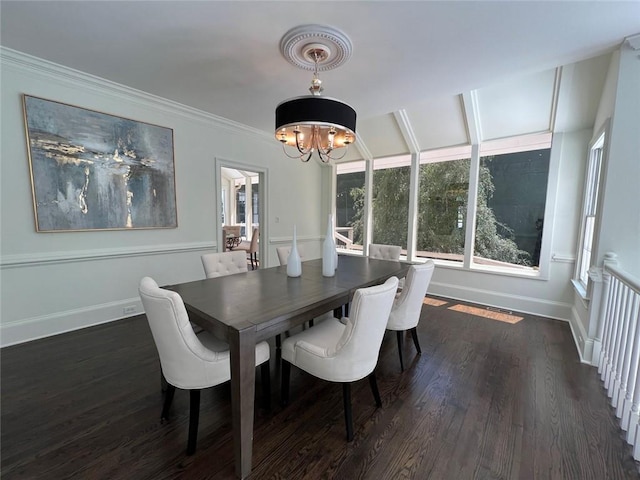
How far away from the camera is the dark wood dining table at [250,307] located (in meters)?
1.33

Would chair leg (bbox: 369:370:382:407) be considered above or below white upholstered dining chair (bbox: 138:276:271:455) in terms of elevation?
below

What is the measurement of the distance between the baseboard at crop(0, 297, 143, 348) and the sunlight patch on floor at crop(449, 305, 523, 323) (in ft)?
14.5

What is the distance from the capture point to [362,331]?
4.97ft

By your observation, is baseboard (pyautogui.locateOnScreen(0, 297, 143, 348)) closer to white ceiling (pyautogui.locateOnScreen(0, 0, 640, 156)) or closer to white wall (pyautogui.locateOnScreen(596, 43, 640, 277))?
white ceiling (pyautogui.locateOnScreen(0, 0, 640, 156))

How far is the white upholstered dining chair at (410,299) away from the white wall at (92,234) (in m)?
3.04

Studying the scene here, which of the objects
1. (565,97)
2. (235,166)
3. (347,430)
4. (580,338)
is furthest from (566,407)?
(235,166)

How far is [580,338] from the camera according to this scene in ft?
8.82

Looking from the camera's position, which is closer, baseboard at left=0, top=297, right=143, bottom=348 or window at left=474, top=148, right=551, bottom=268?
baseboard at left=0, top=297, right=143, bottom=348

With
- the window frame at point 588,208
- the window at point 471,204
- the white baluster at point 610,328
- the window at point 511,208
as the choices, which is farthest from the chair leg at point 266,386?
the window at point 511,208

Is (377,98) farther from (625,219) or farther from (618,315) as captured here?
(618,315)

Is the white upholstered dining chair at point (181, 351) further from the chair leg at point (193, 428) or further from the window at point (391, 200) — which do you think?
the window at point (391, 200)

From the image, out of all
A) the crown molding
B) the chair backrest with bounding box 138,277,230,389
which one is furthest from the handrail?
the crown molding

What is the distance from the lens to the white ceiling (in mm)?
1858

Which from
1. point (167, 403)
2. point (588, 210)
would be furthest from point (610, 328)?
point (167, 403)
